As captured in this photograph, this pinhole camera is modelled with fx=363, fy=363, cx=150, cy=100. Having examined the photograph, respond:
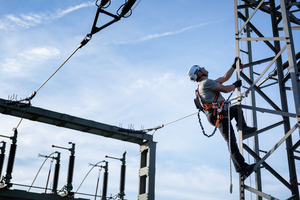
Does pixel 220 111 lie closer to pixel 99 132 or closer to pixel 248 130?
pixel 248 130

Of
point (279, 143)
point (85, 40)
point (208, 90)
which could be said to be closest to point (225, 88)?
point (208, 90)

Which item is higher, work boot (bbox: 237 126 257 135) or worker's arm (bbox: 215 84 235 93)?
worker's arm (bbox: 215 84 235 93)

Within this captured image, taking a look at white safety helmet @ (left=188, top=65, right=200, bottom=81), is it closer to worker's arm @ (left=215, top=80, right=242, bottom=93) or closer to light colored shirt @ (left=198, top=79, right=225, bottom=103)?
light colored shirt @ (left=198, top=79, right=225, bottom=103)

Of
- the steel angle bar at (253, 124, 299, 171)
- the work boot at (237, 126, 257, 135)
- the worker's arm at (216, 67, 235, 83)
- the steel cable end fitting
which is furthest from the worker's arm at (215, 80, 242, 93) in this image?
the steel cable end fitting

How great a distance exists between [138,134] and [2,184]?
5717 mm

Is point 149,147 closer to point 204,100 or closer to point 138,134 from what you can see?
point 138,134

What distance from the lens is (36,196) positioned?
1352cm

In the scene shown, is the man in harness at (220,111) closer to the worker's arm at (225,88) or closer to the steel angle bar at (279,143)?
the worker's arm at (225,88)

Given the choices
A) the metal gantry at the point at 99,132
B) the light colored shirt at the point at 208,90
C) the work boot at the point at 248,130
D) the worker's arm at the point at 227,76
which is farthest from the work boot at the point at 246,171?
the metal gantry at the point at 99,132

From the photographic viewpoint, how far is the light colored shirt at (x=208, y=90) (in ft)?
21.6

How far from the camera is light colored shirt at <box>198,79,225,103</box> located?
6.57 meters

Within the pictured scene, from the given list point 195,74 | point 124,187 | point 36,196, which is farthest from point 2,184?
point 195,74

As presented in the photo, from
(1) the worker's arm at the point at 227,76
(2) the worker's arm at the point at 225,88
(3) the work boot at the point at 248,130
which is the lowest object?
(3) the work boot at the point at 248,130

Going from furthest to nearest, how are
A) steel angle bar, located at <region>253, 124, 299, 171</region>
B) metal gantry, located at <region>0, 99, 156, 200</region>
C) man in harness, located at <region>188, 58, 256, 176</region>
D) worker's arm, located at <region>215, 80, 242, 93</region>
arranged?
metal gantry, located at <region>0, 99, 156, 200</region>, worker's arm, located at <region>215, 80, 242, 93</region>, man in harness, located at <region>188, 58, 256, 176</region>, steel angle bar, located at <region>253, 124, 299, 171</region>
